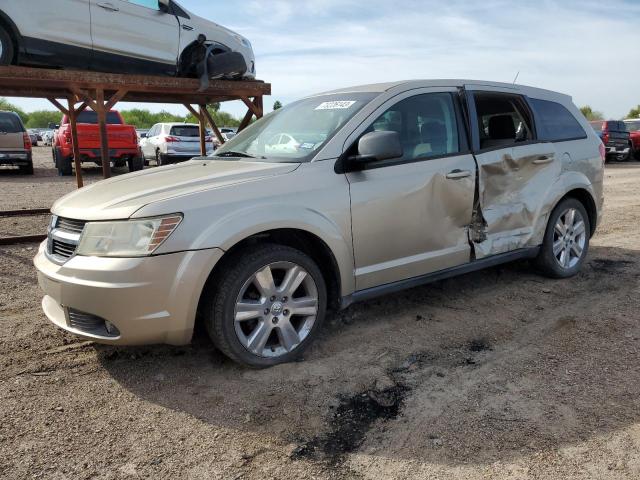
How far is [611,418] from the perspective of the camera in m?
2.64

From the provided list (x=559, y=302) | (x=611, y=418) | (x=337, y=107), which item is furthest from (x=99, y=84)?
(x=611, y=418)

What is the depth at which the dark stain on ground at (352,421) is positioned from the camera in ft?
7.99

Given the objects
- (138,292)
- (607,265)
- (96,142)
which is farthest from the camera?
(96,142)

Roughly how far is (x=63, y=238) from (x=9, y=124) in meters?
14.2

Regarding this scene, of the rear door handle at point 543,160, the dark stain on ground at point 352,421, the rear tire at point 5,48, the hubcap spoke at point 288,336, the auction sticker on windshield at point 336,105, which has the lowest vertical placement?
the dark stain on ground at point 352,421

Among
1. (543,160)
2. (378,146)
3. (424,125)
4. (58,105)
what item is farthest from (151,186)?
(58,105)

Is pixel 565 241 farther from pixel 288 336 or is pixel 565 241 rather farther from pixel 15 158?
pixel 15 158

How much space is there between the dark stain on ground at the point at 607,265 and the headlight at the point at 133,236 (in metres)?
4.25

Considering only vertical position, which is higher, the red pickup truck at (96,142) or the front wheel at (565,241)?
the red pickup truck at (96,142)

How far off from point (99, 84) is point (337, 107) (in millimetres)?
4330

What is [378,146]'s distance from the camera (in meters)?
3.37

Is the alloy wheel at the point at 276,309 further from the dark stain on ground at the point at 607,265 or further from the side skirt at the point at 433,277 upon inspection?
the dark stain on ground at the point at 607,265

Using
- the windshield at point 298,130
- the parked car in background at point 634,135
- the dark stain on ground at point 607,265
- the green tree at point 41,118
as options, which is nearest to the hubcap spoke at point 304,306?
the windshield at point 298,130

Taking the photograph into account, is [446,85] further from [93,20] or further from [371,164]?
[93,20]
